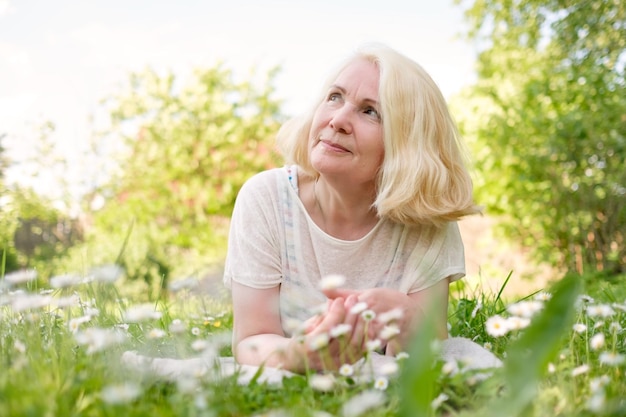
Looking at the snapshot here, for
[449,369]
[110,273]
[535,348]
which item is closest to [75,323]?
[110,273]

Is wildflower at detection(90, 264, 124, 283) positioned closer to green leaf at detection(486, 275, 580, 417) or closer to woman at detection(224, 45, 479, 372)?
woman at detection(224, 45, 479, 372)

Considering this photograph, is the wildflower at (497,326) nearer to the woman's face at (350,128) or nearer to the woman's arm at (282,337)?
the woman's arm at (282,337)

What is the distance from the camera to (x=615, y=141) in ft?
23.7

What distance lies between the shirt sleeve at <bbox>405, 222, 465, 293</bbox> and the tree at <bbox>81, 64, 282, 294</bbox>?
8.15 meters

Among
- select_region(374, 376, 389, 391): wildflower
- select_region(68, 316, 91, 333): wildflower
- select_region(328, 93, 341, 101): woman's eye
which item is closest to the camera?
select_region(374, 376, 389, 391): wildflower

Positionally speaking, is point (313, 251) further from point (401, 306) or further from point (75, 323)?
point (75, 323)

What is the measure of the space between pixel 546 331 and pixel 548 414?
26 centimetres

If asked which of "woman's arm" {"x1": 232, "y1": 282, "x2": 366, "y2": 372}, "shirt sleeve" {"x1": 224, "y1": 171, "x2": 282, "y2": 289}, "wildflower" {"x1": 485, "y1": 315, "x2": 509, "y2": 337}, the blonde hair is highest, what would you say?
the blonde hair

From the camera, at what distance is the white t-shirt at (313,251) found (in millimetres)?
2652

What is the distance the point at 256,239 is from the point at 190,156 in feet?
29.7

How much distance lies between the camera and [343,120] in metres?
2.50

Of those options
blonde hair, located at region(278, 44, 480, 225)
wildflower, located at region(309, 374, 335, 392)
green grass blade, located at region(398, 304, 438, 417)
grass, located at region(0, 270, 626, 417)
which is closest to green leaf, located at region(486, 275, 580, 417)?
grass, located at region(0, 270, 626, 417)

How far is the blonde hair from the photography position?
8.37ft

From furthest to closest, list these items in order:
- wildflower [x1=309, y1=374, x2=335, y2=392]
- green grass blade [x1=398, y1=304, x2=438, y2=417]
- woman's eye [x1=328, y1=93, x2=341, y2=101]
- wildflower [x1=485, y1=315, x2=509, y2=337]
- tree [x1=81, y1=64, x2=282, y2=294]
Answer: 1. tree [x1=81, y1=64, x2=282, y2=294]
2. woman's eye [x1=328, y1=93, x2=341, y2=101]
3. wildflower [x1=485, y1=315, x2=509, y2=337]
4. wildflower [x1=309, y1=374, x2=335, y2=392]
5. green grass blade [x1=398, y1=304, x2=438, y2=417]
